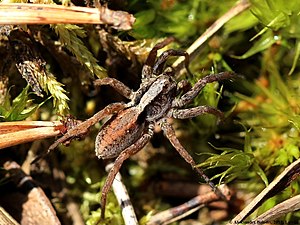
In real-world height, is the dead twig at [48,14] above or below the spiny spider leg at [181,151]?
above

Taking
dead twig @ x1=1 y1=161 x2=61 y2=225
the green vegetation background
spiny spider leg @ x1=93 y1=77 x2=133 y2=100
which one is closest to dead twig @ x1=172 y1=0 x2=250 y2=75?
the green vegetation background

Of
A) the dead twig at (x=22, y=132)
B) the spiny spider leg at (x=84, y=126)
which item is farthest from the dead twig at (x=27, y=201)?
the dead twig at (x=22, y=132)

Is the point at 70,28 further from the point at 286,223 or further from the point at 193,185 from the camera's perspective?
the point at 286,223

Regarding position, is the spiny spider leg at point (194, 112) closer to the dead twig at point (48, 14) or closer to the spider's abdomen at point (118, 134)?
the spider's abdomen at point (118, 134)

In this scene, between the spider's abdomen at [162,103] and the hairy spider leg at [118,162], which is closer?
the hairy spider leg at [118,162]

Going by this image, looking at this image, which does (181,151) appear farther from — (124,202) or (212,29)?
(212,29)

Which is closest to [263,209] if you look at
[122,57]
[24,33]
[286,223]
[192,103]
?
[286,223]
